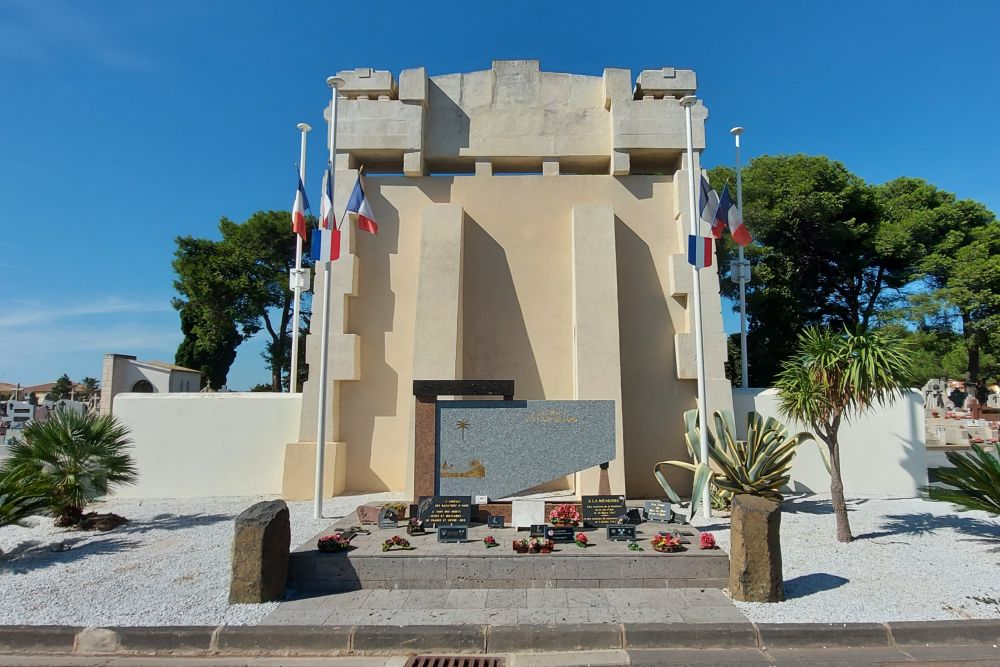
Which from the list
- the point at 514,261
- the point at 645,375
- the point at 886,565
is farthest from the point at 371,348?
the point at 886,565

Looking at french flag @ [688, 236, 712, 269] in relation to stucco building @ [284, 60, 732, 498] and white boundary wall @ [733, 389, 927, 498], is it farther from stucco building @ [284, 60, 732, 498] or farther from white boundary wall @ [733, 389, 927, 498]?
white boundary wall @ [733, 389, 927, 498]

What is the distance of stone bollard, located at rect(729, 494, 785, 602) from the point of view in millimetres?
5617

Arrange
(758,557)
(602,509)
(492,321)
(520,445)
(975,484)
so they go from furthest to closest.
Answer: (492,321) → (520,445) → (602,509) → (975,484) → (758,557)

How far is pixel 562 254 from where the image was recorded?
40.2ft

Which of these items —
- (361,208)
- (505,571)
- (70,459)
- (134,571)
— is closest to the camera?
(505,571)

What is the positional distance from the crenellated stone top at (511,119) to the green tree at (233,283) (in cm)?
1935

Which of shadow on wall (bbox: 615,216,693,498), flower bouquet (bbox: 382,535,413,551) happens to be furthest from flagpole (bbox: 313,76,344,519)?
shadow on wall (bbox: 615,216,693,498)

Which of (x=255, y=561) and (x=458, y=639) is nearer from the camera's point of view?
(x=458, y=639)

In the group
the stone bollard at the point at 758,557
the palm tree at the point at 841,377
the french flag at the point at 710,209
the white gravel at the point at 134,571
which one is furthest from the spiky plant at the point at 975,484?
the white gravel at the point at 134,571

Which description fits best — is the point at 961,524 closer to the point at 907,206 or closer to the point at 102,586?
the point at 102,586

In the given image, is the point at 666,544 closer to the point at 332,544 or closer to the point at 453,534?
the point at 453,534

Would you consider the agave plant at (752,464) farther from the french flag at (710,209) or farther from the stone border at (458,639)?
the french flag at (710,209)

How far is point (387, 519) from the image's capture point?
7570 millimetres

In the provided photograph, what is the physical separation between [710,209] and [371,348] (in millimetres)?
7225
